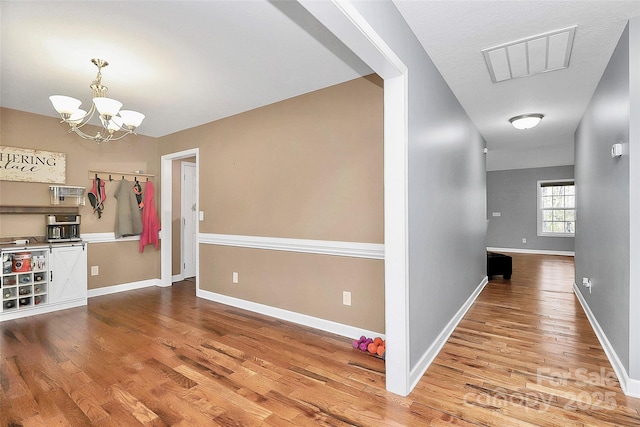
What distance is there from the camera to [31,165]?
152 inches

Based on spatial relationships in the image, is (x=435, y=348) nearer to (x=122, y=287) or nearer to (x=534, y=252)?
(x=122, y=287)

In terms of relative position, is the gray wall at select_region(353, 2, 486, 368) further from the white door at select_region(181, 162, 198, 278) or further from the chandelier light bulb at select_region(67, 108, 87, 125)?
the white door at select_region(181, 162, 198, 278)

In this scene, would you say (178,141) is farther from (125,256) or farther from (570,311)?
(570,311)

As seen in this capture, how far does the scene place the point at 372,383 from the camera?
2.15 m

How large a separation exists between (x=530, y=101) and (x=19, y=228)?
20.2 feet

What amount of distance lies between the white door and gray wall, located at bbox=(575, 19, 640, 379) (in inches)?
213

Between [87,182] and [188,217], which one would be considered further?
[188,217]

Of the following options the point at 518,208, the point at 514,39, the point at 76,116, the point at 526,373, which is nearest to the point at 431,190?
the point at 514,39

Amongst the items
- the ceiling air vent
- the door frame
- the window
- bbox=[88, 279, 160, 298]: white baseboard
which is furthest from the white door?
the window

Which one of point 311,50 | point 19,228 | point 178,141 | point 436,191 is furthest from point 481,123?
point 19,228

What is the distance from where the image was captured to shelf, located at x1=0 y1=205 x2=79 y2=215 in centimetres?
368

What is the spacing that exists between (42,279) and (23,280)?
166 mm

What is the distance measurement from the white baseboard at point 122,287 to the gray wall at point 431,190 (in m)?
4.35

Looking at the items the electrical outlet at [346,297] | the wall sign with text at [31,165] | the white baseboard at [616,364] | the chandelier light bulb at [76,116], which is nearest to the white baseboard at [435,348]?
the electrical outlet at [346,297]
